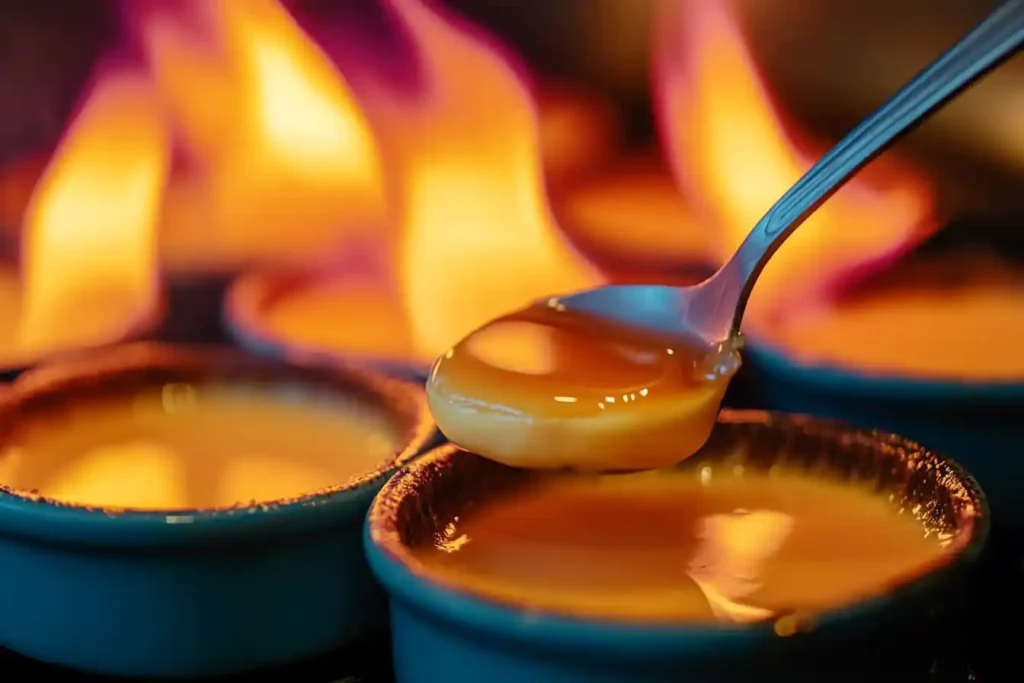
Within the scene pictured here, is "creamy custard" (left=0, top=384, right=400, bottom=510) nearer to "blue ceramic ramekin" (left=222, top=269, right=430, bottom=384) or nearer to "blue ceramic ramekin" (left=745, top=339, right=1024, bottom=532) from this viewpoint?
"blue ceramic ramekin" (left=222, top=269, right=430, bottom=384)

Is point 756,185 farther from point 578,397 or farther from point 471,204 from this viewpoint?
point 578,397

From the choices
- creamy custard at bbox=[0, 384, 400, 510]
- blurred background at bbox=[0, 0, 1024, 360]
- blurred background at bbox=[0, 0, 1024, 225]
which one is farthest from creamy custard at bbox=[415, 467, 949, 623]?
blurred background at bbox=[0, 0, 1024, 225]

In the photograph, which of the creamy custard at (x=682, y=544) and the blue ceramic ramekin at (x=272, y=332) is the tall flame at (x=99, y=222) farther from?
the creamy custard at (x=682, y=544)

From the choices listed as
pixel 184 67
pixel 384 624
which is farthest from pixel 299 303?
pixel 384 624

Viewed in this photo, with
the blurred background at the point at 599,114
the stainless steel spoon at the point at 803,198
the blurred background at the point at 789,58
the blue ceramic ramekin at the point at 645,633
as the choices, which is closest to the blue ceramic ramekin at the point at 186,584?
the blue ceramic ramekin at the point at 645,633

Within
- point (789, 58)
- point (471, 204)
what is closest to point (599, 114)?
point (789, 58)

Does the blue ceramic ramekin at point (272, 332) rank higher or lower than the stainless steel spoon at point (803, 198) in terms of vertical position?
lower
